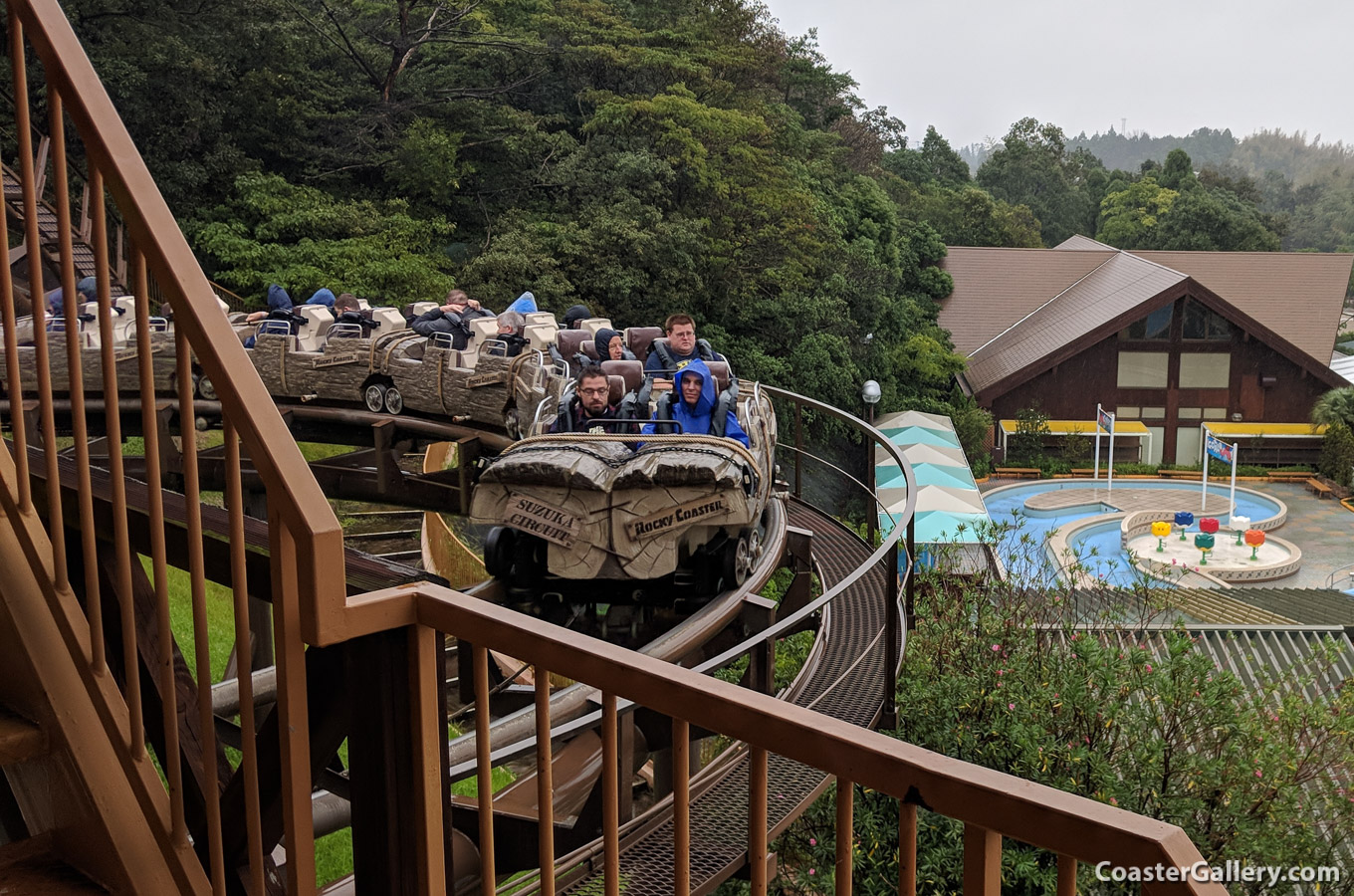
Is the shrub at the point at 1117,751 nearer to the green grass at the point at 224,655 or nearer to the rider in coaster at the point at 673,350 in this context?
the green grass at the point at 224,655

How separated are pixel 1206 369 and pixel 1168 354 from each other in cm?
105

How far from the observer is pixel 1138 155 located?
6191 inches

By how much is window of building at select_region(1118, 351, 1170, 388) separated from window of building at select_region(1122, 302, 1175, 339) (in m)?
0.45

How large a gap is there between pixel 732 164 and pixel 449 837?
2319cm

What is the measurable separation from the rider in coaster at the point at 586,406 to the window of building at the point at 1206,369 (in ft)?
88.8

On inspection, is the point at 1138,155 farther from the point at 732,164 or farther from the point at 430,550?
the point at 430,550

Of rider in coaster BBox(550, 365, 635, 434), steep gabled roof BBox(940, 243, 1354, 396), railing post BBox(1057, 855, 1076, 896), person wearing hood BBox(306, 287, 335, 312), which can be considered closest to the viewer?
railing post BBox(1057, 855, 1076, 896)

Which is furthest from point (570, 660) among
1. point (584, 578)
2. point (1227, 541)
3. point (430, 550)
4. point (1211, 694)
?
point (1227, 541)

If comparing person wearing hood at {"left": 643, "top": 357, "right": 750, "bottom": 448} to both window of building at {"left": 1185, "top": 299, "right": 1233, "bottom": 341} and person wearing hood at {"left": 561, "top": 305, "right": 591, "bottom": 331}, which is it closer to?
person wearing hood at {"left": 561, "top": 305, "right": 591, "bottom": 331}

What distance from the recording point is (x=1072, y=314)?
106 feet

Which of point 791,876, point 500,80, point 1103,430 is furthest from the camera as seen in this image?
point 1103,430

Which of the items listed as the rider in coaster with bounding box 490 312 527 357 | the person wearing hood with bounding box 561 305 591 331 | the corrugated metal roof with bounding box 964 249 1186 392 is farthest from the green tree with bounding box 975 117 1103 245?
the rider in coaster with bounding box 490 312 527 357

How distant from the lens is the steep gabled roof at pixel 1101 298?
29969mm

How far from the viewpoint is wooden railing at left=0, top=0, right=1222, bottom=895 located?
1000 mm
